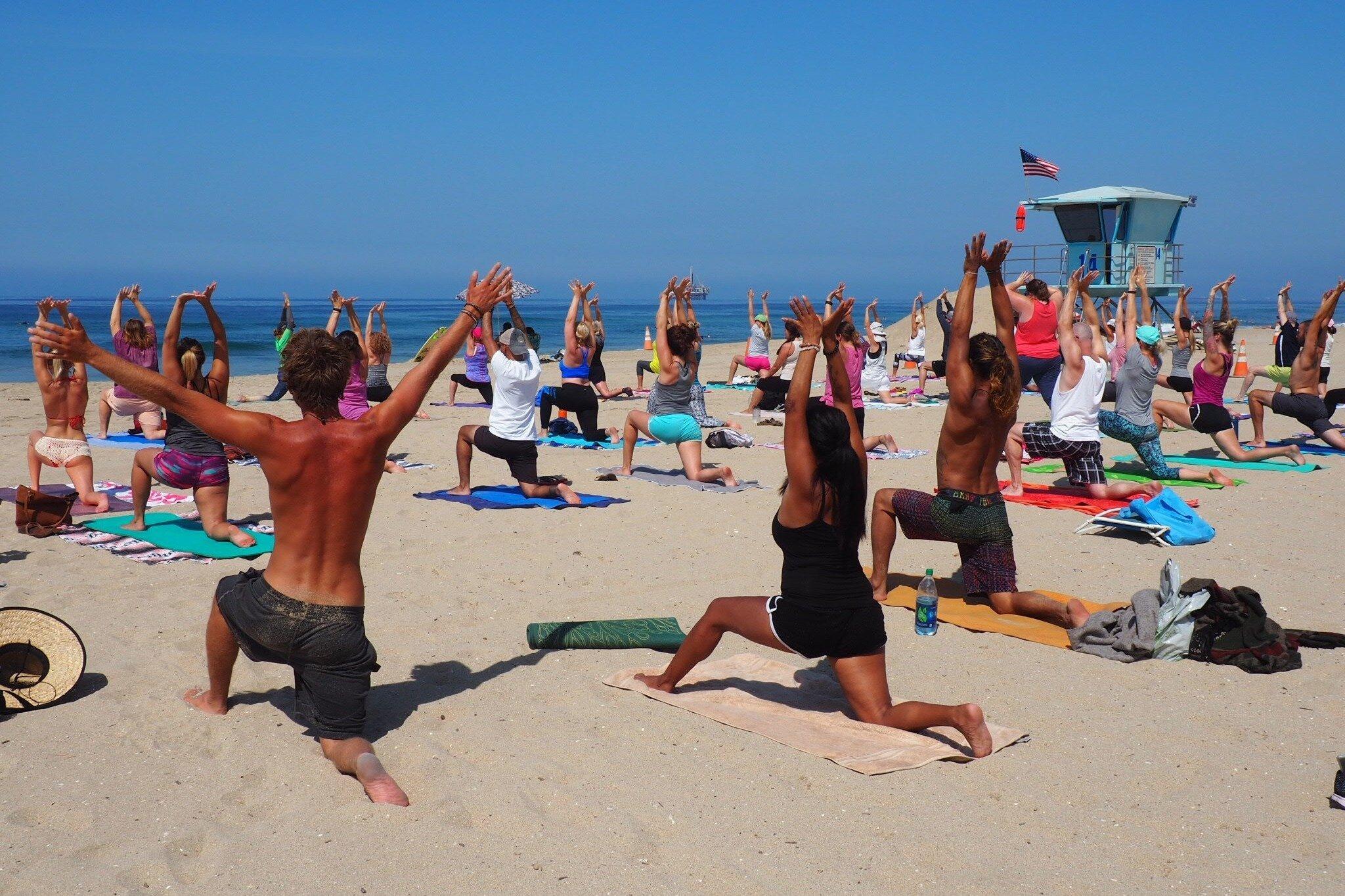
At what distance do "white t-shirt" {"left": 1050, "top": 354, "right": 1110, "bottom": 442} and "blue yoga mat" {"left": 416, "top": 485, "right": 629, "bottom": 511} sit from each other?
380cm

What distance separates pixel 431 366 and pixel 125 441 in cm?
1043

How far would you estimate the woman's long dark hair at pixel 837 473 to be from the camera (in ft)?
13.7

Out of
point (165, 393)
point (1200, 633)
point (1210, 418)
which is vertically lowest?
point (1200, 633)

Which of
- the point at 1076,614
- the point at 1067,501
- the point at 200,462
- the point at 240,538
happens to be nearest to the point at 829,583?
the point at 1076,614

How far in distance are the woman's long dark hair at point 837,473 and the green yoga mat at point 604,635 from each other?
150 cm

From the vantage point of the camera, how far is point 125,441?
1283 cm

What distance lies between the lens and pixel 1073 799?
153 inches

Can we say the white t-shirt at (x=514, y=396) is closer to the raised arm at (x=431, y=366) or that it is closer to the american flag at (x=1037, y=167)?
the raised arm at (x=431, y=366)

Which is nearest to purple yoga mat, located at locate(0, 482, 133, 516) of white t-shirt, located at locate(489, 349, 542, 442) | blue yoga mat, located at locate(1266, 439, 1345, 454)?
white t-shirt, located at locate(489, 349, 542, 442)

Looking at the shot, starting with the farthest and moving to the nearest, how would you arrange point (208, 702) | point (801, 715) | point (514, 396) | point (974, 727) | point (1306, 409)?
point (1306, 409), point (514, 396), point (801, 715), point (208, 702), point (974, 727)

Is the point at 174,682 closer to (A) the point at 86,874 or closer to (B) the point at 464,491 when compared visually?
(A) the point at 86,874

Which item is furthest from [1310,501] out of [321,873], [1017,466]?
[321,873]

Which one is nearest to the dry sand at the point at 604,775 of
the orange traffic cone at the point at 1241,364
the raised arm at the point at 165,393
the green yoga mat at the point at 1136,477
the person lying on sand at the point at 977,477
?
the person lying on sand at the point at 977,477

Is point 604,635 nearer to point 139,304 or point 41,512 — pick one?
point 41,512
